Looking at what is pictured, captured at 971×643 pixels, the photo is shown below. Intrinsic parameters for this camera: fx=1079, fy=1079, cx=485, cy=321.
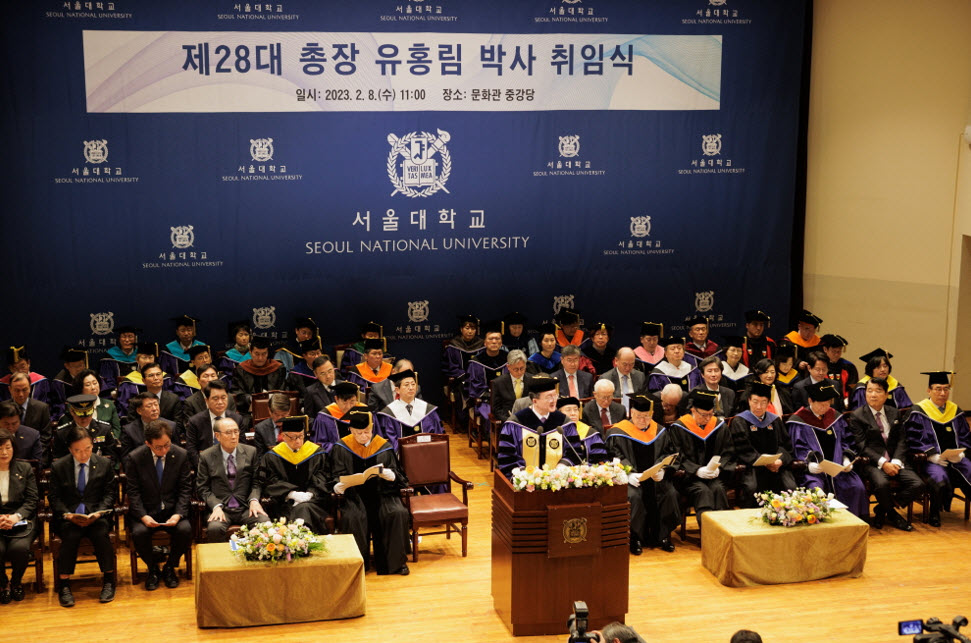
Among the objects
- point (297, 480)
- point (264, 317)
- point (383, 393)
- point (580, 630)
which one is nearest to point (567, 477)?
point (297, 480)

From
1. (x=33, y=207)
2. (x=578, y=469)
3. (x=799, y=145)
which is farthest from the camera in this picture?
(x=799, y=145)

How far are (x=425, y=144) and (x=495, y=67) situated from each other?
1201 mm

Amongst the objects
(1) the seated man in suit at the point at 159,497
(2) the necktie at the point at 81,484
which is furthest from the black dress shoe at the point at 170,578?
(2) the necktie at the point at 81,484

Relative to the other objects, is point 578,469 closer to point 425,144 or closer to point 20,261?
point 425,144

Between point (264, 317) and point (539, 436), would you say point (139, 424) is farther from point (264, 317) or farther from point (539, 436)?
point (539, 436)

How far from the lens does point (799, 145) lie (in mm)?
13336

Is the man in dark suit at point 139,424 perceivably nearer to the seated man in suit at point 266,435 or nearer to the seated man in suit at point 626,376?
the seated man in suit at point 266,435

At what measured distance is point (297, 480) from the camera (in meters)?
8.52

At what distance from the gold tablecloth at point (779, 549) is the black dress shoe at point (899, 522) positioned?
1341 millimetres

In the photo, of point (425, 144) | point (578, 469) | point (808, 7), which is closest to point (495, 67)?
point (425, 144)

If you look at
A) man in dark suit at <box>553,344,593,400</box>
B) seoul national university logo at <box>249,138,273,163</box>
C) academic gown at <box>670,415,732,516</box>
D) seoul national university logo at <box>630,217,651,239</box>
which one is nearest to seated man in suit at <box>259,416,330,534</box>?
academic gown at <box>670,415,732,516</box>

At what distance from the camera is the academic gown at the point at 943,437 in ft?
31.6

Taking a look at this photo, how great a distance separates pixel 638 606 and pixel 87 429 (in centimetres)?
459

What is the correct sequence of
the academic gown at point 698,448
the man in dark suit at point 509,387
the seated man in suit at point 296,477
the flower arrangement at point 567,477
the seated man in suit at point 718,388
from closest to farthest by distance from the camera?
the flower arrangement at point 567,477 < the seated man in suit at point 296,477 < the academic gown at point 698,448 < the seated man in suit at point 718,388 < the man in dark suit at point 509,387
